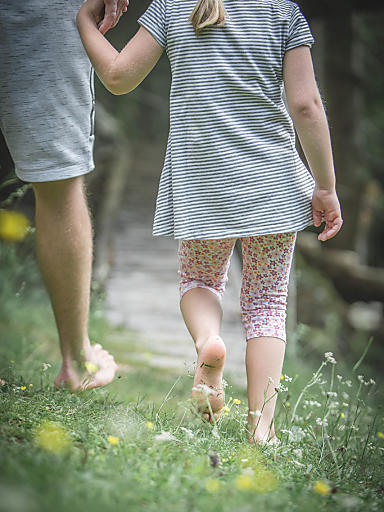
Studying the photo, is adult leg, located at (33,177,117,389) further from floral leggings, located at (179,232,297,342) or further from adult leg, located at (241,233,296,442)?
adult leg, located at (241,233,296,442)

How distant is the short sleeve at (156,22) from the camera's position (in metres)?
1.71

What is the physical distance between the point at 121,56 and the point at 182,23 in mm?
204

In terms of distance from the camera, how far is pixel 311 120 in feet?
5.47

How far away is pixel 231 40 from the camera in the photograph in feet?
5.58

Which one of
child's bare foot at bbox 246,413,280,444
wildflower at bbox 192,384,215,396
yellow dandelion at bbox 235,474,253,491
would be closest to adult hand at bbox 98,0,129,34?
wildflower at bbox 192,384,215,396

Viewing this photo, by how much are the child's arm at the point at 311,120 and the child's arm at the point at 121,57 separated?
40cm

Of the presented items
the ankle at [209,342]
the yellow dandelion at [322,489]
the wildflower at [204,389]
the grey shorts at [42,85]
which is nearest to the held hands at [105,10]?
the grey shorts at [42,85]

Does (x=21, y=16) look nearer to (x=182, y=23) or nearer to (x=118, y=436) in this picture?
(x=182, y=23)

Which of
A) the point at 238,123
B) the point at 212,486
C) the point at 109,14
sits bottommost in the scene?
the point at 212,486

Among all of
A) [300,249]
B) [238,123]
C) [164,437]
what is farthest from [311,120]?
[300,249]

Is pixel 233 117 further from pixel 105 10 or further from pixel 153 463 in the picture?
pixel 153 463

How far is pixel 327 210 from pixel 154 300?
2.61 m

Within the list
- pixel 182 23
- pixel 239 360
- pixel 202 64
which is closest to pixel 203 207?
pixel 202 64

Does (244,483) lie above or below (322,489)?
above
